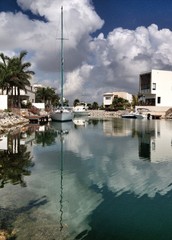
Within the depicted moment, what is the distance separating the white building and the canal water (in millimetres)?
94785

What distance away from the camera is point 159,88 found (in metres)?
117

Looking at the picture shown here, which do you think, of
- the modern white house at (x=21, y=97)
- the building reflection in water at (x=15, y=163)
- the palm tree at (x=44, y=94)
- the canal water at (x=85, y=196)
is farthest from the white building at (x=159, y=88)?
the canal water at (x=85, y=196)

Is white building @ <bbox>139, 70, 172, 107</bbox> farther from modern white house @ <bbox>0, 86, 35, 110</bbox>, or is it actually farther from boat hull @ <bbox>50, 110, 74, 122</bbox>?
boat hull @ <bbox>50, 110, 74, 122</bbox>

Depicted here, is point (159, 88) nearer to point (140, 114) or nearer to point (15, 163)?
point (140, 114)

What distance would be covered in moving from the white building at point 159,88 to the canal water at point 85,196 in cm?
9479

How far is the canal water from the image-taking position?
10406mm

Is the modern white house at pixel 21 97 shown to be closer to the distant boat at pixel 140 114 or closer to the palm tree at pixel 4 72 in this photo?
the palm tree at pixel 4 72

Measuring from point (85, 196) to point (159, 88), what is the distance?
108 m

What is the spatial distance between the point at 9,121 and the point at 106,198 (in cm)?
3921

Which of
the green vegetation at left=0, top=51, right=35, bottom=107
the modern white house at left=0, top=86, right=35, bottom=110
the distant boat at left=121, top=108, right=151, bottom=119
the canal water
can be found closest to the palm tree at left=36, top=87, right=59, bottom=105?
the modern white house at left=0, top=86, right=35, bottom=110

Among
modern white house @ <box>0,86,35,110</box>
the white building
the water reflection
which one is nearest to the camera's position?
the water reflection

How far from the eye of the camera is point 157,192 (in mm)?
15008

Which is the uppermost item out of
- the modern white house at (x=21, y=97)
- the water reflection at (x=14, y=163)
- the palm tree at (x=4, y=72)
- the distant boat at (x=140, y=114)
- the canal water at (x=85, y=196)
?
the palm tree at (x=4, y=72)

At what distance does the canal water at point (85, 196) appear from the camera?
410 inches
